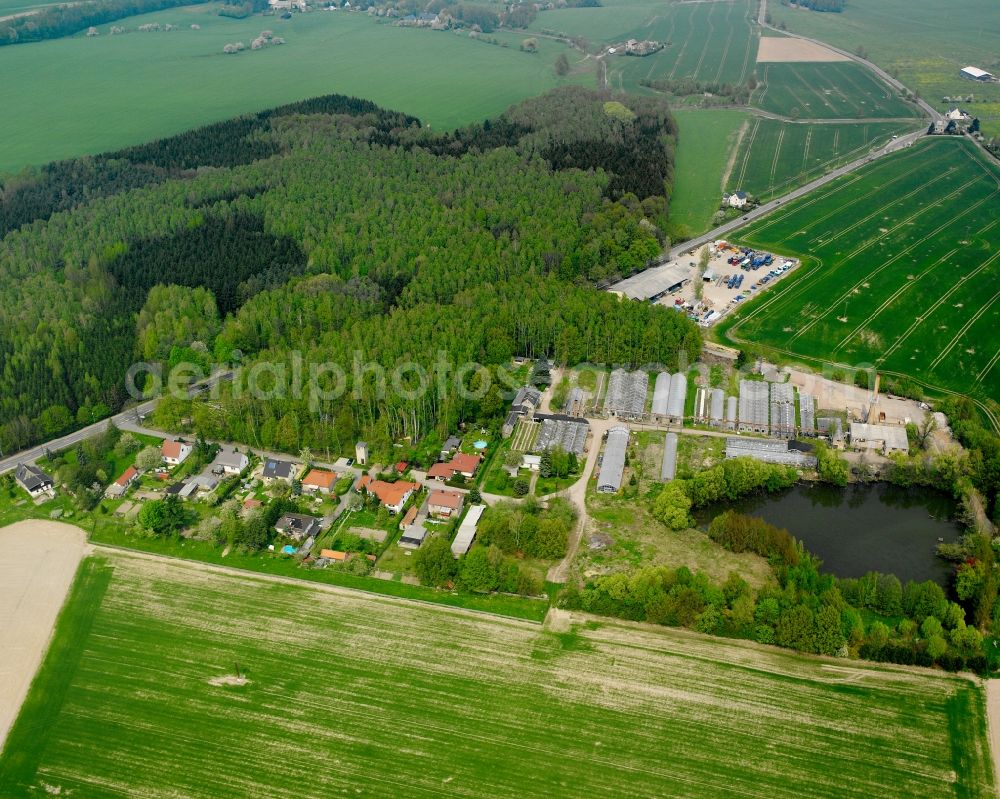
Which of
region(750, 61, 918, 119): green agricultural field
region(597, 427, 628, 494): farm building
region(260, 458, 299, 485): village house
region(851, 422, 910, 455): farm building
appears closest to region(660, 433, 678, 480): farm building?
region(597, 427, 628, 494): farm building

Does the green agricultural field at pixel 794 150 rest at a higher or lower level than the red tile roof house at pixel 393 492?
higher

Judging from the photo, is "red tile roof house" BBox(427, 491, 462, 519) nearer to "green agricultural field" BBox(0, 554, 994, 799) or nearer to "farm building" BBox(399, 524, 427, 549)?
"farm building" BBox(399, 524, 427, 549)

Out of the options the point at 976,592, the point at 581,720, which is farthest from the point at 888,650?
the point at 581,720

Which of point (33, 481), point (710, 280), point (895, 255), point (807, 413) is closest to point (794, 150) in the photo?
point (895, 255)

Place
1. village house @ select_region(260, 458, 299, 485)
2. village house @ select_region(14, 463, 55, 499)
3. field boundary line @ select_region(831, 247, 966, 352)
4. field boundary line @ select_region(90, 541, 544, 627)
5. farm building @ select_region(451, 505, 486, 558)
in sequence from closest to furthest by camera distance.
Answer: field boundary line @ select_region(90, 541, 544, 627)
farm building @ select_region(451, 505, 486, 558)
village house @ select_region(14, 463, 55, 499)
village house @ select_region(260, 458, 299, 485)
field boundary line @ select_region(831, 247, 966, 352)

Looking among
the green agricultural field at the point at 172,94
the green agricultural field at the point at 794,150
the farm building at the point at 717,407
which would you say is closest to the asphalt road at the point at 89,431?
the farm building at the point at 717,407

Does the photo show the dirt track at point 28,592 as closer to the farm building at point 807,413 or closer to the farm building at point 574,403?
the farm building at point 574,403
